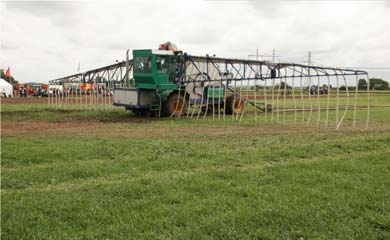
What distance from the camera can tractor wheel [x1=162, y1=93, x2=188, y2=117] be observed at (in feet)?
62.0

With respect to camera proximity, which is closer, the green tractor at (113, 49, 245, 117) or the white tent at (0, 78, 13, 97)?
the green tractor at (113, 49, 245, 117)

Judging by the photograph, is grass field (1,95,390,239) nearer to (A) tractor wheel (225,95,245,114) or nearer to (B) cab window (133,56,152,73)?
(B) cab window (133,56,152,73)

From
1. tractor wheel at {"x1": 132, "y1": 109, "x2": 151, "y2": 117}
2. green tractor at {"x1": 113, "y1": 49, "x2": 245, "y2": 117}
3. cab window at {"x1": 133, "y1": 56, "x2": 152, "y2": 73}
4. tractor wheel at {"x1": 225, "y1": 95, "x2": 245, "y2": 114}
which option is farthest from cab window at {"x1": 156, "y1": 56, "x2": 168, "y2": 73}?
tractor wheel at {"x1": 225, "y1": 95, "x2": 245, "y2": 114}

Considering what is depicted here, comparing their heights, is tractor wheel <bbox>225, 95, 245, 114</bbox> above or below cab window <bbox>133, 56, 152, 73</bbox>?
below

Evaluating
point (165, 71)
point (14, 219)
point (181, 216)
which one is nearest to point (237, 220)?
point (181, 216)

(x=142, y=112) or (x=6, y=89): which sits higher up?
(x=6, y=89)

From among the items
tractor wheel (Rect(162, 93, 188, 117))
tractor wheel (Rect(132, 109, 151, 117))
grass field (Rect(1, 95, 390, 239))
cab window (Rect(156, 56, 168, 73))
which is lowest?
grass field (Rect(1, 95, 390, 239))

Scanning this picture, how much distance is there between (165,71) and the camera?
18.7 metres

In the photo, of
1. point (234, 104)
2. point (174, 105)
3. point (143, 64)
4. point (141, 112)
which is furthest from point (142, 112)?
point (234, 104)

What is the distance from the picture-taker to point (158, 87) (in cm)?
1833

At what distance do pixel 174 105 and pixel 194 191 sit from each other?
13.8 metres

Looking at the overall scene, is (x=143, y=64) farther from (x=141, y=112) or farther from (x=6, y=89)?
(x=6, y=89)

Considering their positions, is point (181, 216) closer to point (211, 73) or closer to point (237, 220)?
point (237, 220)

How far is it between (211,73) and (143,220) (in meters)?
17.4
